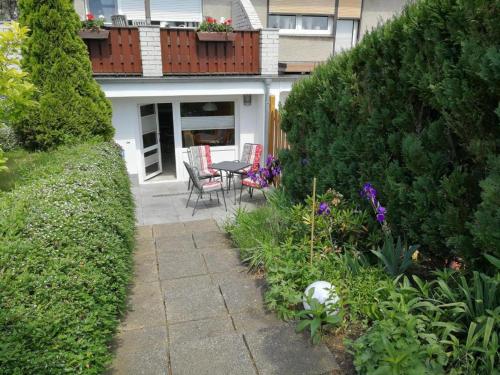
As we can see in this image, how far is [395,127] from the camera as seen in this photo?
3.58 meters

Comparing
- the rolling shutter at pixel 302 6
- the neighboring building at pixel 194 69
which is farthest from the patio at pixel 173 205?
the rolling shutter at pixel 302 6

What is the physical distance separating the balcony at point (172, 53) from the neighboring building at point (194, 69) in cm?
2

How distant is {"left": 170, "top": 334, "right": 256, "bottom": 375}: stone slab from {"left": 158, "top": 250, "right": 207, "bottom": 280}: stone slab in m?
1.36

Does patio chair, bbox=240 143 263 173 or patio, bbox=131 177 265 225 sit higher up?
patio chair, bbox=240 143 263 173

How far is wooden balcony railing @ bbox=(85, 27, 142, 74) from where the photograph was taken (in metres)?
8.05

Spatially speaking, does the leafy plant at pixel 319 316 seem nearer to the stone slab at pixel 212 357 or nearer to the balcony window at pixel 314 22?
the stone slab at pixel 212 357

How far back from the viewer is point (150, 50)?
27.0 feet

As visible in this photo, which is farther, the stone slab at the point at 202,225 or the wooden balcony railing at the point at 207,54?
the wooden balcony railing at the point at 207,54

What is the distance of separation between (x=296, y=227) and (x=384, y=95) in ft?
6.00

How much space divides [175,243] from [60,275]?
3.04 m

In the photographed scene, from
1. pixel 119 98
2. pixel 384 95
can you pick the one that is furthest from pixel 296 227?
pixel 119 98

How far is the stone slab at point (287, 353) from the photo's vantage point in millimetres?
2855

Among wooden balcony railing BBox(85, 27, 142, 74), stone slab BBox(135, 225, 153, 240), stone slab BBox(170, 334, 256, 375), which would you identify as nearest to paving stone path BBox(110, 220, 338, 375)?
stone slab BBox(170, 334, 256, 375)

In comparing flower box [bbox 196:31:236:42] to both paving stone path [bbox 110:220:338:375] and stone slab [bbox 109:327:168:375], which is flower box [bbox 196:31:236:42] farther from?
stone slab [bbox 109:327:168:375]
